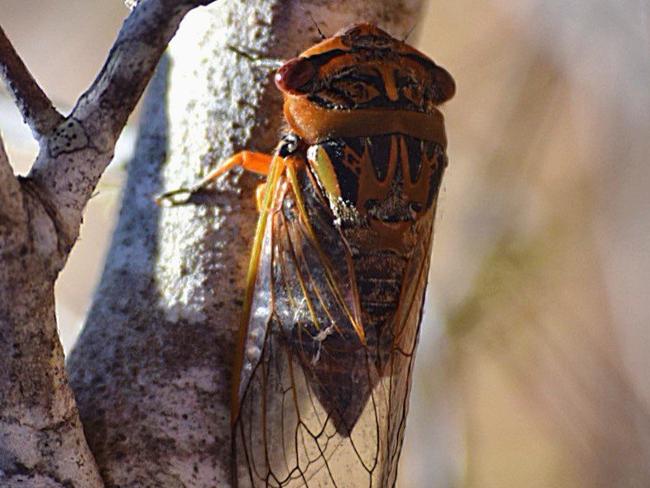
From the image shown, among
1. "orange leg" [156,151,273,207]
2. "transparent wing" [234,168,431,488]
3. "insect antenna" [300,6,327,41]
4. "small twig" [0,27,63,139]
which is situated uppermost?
"insect antenna" [300,6,327,41]

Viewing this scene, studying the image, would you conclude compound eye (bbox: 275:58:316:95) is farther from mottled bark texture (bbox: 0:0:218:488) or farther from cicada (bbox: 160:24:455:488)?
mottled bark texture (bbox: 0:0:218:488)

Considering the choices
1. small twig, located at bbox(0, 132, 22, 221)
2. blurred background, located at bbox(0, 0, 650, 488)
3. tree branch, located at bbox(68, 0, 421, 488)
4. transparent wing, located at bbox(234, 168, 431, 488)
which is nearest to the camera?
small twig, located at bbox(0, 132, 22, 221)

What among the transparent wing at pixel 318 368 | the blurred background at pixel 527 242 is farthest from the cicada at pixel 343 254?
the blurred background at pixel 527 242

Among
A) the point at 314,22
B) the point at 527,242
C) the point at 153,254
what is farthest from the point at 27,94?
the point at 527,242

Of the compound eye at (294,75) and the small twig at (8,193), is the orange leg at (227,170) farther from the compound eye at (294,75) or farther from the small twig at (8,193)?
the small twig at (8,193)

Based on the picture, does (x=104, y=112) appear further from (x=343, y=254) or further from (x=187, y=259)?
(x=343, y=254)

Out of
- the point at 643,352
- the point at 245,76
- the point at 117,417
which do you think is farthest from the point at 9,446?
the point at 643,352

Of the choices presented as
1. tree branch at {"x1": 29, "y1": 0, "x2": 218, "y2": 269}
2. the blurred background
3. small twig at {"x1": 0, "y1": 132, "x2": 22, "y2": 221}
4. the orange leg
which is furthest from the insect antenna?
the blurred background
